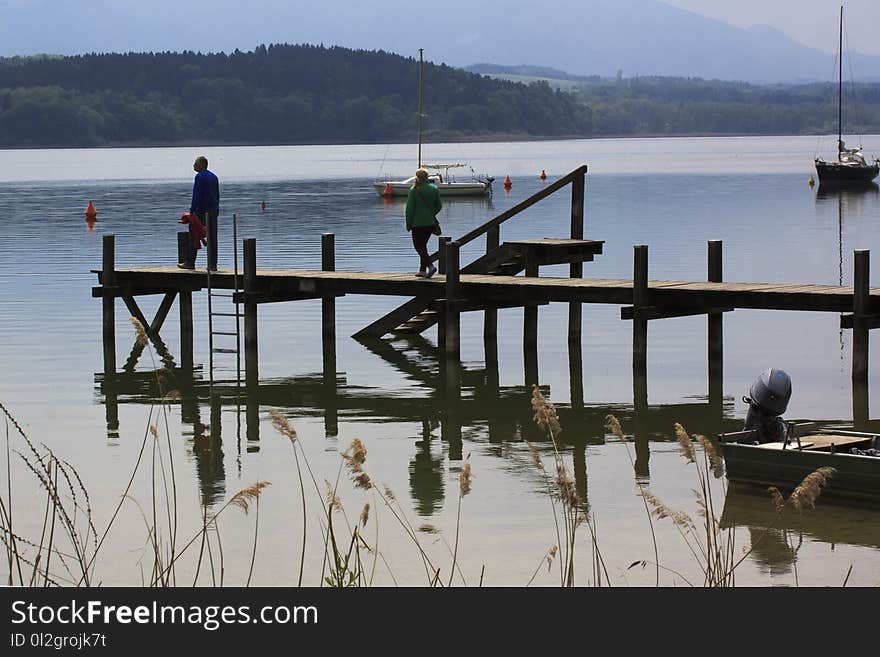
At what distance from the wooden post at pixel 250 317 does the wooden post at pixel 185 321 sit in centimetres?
106

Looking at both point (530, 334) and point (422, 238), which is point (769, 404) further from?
point (530, 334)

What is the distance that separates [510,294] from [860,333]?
16.7 feet

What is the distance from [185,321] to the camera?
2781 cm

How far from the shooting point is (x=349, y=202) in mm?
86250

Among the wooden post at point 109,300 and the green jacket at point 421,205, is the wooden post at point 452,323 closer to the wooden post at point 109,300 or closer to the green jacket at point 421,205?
the green jacket at point 421,205

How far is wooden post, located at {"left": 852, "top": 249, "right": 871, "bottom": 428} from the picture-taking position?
19766 mm

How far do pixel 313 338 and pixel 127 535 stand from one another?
15.0m

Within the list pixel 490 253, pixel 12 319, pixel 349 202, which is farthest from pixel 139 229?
pixel 490 253

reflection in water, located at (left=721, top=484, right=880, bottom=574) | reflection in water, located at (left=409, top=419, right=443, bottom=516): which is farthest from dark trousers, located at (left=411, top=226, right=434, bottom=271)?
reflection in water, located at (left=721, top=484, right=880, bottom=574)

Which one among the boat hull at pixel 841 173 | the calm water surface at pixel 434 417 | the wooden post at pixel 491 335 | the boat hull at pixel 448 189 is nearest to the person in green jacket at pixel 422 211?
the wooden post at pixel 491 335

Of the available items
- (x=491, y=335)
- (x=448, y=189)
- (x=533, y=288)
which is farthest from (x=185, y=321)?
(x=448, y=189)

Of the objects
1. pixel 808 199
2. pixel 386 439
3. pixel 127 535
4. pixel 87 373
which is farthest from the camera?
pixel 808 199

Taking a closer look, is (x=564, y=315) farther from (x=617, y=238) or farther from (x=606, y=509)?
(x=617, y=238)
